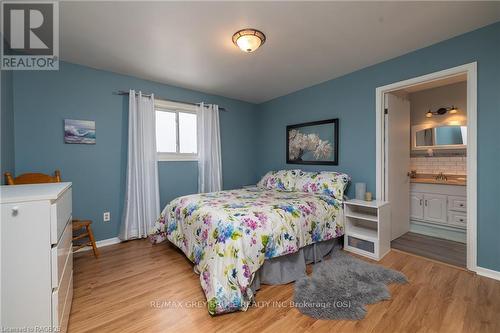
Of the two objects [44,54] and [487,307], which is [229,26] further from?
[487,307]

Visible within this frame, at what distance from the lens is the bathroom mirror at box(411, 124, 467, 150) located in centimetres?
337

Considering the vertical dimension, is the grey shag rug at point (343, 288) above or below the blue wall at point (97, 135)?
below

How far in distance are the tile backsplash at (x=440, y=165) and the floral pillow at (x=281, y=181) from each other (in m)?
2.21

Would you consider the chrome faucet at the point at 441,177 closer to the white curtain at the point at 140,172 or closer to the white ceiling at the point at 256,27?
the white ceiling at the point at 256,27

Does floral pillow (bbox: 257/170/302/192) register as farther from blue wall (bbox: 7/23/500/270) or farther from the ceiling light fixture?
the ceiling light fixture

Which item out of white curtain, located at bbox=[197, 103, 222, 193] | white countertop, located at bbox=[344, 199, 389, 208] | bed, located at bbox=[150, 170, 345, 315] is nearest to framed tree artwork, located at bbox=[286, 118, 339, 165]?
white countertop, located at bbox=[344, 199, 389, 208]

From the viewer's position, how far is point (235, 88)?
369cm

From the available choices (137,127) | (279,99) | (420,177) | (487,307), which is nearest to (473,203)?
(487,307)

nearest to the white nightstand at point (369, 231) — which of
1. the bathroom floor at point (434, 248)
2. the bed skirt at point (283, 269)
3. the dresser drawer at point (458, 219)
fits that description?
the bathroom floor at point (434, 248)

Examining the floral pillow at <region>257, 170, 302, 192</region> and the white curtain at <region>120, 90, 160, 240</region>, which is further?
the floral pillow at <region>257, 170, 302, 192</region>

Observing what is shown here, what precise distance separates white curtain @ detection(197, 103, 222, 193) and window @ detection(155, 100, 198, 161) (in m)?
0.13

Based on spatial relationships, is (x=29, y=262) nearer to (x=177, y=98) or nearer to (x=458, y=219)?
(x=177, y=98)

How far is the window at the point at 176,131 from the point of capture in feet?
11.2

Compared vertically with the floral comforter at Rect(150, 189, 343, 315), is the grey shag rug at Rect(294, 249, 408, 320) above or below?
below
